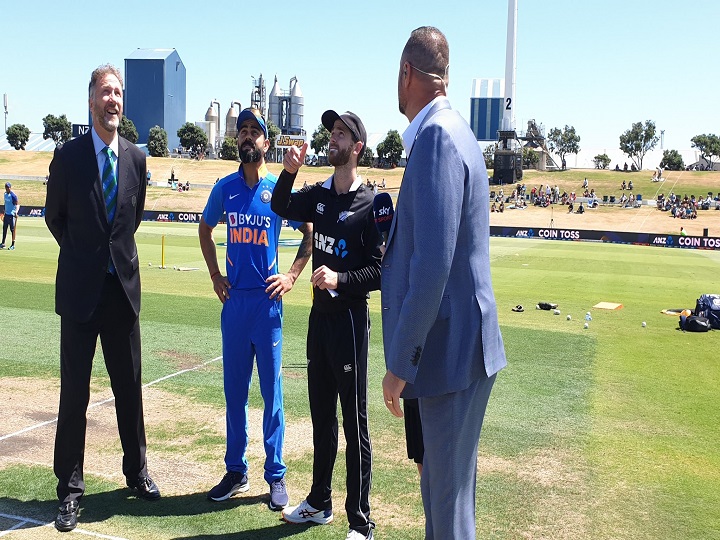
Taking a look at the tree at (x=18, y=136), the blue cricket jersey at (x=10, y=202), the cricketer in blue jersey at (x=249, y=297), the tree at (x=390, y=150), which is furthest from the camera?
the tree at (x=18, y=136)

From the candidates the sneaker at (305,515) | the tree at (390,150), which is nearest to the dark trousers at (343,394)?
the sneaker at (305,515)

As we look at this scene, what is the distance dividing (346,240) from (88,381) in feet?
6.84

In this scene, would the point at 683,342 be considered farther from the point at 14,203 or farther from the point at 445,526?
the point at 14,203

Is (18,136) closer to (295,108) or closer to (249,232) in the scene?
(295,108)

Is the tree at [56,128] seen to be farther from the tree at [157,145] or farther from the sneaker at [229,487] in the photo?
the sneaker at [229,487]

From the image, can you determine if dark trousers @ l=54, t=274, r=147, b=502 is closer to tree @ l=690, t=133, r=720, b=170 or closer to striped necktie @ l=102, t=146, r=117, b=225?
striped necktie @ l=102, t=146, r=117, b=225

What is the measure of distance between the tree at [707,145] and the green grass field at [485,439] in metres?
113

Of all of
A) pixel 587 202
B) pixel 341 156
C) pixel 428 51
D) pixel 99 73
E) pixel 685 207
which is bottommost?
pixel 685 207

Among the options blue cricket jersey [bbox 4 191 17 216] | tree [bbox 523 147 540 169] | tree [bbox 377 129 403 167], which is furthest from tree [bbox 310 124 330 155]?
blue cricket jersey [bbox 4 191 17 216]

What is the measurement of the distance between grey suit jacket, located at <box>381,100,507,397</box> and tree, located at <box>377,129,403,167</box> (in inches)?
4232

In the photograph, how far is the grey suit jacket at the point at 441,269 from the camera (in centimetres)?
297

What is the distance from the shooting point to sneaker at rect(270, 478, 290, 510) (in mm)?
5102

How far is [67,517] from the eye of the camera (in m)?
4.67

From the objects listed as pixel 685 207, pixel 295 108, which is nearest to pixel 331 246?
pixel 685 207
